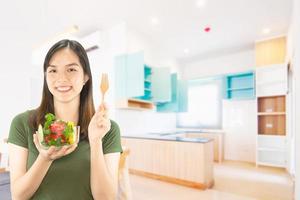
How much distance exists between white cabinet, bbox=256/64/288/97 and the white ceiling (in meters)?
0.78

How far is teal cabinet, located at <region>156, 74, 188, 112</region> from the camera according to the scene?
4.93 meters

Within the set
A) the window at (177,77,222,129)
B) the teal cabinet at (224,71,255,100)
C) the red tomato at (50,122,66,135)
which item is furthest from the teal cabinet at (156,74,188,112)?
the red tomato at (50,122,66,135)

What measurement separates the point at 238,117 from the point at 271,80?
130 centimetres

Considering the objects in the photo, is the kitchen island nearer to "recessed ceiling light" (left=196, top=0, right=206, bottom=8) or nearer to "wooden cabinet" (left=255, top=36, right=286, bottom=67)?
"recessed ceiling light" (left=196, top=0, right=206, bottom=8)

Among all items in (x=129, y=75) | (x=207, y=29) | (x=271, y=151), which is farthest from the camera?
(x=271, y=151)

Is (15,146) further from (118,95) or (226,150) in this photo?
(226,150)

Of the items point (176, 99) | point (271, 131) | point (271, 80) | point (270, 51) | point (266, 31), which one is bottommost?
point (271, 131)

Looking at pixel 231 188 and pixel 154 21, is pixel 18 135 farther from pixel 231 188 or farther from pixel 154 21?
pixel 154 21

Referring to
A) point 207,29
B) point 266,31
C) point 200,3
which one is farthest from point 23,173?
point 266,31

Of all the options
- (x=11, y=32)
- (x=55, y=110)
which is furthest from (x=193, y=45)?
(x=55, y=110)

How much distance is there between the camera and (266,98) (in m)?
4.64

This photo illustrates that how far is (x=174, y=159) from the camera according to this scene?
3.40m

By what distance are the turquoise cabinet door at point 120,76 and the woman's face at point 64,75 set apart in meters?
3.30

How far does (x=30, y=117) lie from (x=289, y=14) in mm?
4371
